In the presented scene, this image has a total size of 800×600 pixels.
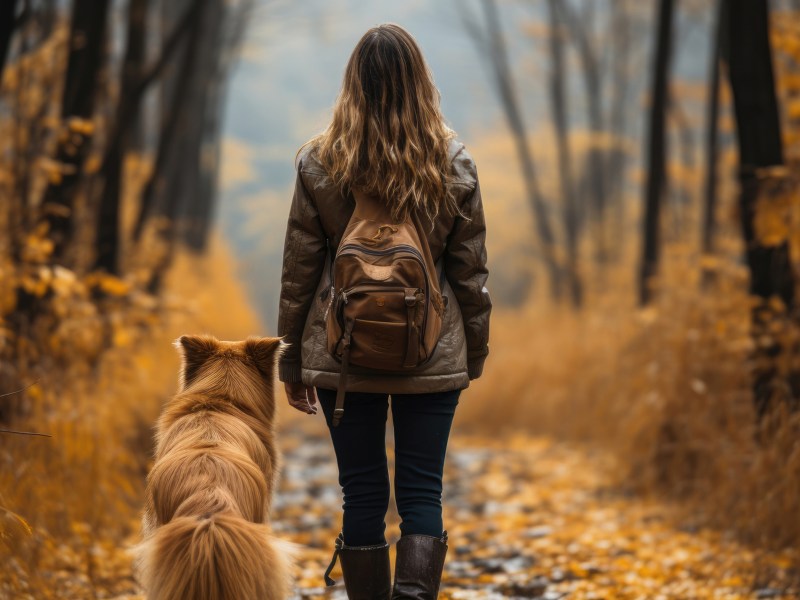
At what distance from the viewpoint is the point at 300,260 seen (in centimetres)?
A: 333

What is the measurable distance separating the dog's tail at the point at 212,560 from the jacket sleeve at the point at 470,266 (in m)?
1.03

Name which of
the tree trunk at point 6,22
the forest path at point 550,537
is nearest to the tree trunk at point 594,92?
the forest path at point 550,537

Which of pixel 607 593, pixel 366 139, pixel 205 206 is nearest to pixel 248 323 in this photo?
pixel 205 206

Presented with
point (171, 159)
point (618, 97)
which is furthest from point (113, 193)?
point (618, 97)

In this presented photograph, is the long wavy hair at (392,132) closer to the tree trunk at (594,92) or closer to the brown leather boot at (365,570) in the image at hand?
the brown leather boot at (365,570)

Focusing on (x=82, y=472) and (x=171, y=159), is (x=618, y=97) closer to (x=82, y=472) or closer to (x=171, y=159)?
(x=171, y=159)

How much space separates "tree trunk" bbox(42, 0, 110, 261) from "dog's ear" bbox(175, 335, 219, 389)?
313cm

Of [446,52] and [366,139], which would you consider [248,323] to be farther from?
[446,52]

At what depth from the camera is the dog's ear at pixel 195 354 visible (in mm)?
3525

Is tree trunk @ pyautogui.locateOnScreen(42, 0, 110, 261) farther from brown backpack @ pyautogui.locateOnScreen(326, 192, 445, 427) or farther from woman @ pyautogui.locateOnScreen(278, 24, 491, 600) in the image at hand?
brown backpack @ pyautogui.locateOnScreen(326, 192, 445, 427)

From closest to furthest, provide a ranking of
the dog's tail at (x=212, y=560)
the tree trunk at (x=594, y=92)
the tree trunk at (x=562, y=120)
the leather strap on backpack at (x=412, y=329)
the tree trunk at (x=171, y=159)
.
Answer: the dog's tail at (x=212, y=560)
the leather strap on backpack at (x=412, y=329)
the tree trunk at (x=171, y=159)
the tree trunk at (x=562, y=120)
the tree trunk at (x=594, y=92)

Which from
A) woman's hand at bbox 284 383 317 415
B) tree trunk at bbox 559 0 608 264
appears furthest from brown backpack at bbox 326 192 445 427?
tree trunk at bbox 559 0 608 264

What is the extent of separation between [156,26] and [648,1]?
353 inches

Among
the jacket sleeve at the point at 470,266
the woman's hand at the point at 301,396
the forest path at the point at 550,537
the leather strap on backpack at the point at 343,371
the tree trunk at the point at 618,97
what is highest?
the tree trunk at the point at 618,97
